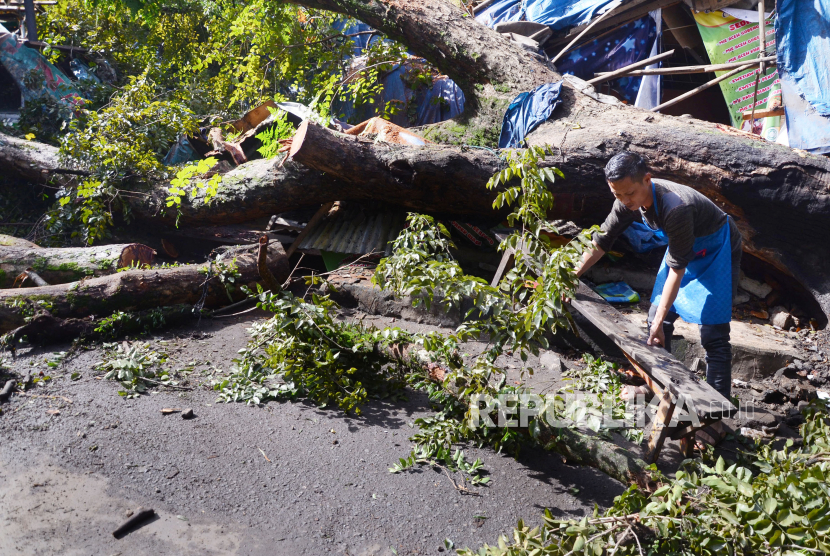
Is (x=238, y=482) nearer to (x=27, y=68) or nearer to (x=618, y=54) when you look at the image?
(x=618, y=54)

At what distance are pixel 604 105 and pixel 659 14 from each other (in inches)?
133

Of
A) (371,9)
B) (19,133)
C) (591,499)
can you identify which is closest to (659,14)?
(371,9)

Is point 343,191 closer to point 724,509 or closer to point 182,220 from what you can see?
point 182,220

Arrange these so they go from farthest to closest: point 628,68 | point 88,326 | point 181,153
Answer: point 181,153 < point 628,68 < point 88,326

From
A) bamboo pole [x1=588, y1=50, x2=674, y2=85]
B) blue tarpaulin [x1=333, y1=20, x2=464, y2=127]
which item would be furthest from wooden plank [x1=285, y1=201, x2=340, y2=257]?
bamboo pole [x1=588, y1=50, x2=674, y2=85]

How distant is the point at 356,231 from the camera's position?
578 cm

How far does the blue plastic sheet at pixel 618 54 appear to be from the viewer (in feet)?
26.0

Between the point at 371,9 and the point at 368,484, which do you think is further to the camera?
the point at 371,9

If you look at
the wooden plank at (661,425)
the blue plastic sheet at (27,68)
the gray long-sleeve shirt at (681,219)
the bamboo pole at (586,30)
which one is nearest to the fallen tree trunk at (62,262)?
the gray long-sleeve shirt at (681,219)

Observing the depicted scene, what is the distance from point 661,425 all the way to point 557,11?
727 centimetres

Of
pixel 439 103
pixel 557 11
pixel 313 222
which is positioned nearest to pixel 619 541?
pixel 313 222

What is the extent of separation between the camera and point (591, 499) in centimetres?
268

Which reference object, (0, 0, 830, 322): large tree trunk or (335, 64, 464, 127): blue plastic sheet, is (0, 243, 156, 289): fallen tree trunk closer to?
(0, 0, 830, 322): large tree trunk

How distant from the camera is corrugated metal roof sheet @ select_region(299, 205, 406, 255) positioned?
558 centimetres
